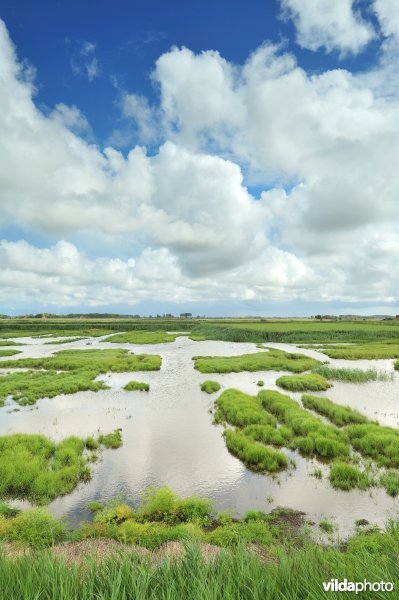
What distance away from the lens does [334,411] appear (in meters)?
24.4

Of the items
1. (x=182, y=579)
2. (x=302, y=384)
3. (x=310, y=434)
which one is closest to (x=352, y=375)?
(x=302, y=384)

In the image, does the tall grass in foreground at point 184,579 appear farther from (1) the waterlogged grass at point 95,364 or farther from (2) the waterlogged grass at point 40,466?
(1) the waterlogged grass at point 95,364

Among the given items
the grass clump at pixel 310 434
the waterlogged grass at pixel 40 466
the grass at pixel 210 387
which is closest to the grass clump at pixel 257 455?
the grass clump at pixel 310 434

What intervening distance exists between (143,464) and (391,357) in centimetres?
5217

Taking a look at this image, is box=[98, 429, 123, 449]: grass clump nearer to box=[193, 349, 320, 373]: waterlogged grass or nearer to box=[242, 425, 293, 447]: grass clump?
box=[242, 425, 293, 447]: grass clump

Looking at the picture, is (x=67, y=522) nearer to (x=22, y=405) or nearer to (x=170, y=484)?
(x=170, y=484)

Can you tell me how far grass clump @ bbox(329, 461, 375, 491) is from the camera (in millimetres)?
14180

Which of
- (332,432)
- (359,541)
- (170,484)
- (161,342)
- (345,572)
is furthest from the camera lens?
(161,342)

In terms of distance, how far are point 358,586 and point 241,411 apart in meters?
20.7

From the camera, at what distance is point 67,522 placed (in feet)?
38.3

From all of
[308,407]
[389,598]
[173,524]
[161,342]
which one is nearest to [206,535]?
[173,524]

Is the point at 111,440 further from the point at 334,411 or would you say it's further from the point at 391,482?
the point at 334,411

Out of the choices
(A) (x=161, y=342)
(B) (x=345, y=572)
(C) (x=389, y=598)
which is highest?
(C) (x=389, y=598)

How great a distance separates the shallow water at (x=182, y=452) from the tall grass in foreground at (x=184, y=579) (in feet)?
29.7
